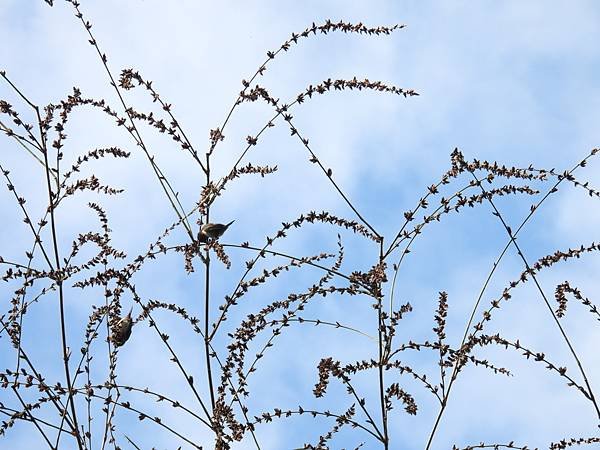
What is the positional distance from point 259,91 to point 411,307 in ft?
5.45

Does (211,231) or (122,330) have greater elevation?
(211,231)

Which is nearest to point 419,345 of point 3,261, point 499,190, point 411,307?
point 411,307

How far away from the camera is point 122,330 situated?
16.3 ft

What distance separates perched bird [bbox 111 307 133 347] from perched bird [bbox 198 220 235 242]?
631 millimetres

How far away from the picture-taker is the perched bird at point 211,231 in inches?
193

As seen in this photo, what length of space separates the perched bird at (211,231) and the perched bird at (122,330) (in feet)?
2.07

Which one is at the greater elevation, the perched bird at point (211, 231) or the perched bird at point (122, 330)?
the perched bird at point (211, 231)

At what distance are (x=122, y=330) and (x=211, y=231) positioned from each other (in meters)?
0.81

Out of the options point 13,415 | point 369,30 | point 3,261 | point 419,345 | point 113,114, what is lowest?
point 13,415

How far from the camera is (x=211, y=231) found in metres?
4.91

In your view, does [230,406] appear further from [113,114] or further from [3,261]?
[113,114]

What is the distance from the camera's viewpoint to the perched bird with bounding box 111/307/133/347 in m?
4.95

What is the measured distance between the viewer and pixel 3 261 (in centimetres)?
508

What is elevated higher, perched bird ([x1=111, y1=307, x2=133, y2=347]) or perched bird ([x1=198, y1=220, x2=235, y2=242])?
perched bird ([x1=198, y1=220, x2=235, y2=242])
